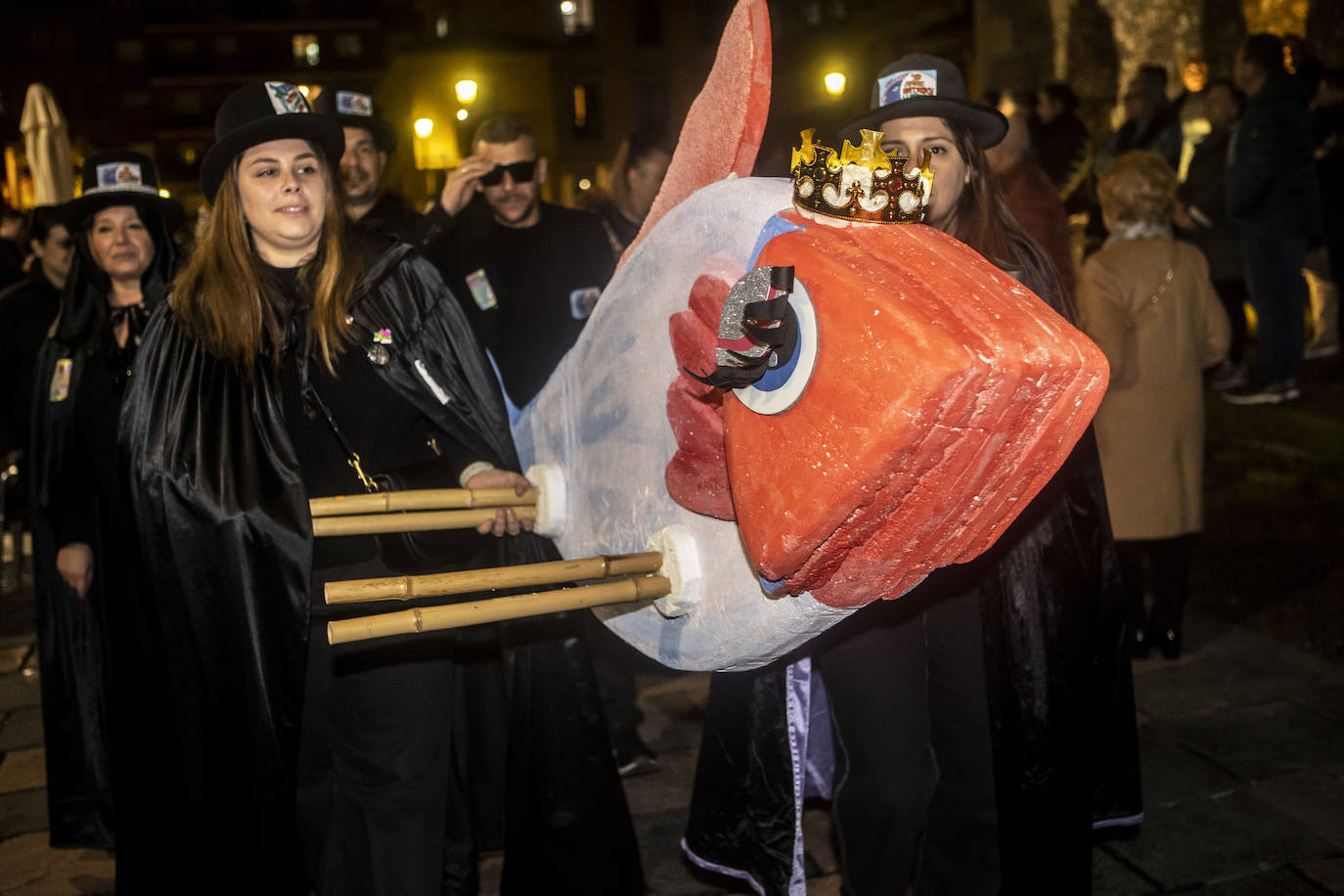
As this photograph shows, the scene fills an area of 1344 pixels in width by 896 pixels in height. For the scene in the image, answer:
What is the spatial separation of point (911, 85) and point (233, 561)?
5.86 feet

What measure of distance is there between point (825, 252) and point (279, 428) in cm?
142

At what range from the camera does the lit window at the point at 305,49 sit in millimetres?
46219

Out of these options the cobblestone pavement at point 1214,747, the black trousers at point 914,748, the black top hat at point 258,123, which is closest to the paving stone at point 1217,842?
the cobblestone pavement at point 1214,747

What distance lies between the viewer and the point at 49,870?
10.9 feet

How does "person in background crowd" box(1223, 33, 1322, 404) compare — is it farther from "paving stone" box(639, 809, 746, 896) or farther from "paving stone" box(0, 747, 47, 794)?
"paving stone" box(0, 747, 47, 794)

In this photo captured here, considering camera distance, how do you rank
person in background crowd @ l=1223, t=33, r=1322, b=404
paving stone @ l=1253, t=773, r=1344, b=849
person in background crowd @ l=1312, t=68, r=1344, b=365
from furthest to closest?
person in background crowd @ l=1312, t=68, r=1344, b=365 < person in background crowd @ l=1223, t=33, r=1322, b=404 < paving stone @ l=1253, t=773, r=1344, b=849

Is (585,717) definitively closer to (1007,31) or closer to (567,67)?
(1007,31)

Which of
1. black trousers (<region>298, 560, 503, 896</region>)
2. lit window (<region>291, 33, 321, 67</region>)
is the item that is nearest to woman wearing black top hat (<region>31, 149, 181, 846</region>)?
black trousers (<region>298, 560, 503, 896</region>)

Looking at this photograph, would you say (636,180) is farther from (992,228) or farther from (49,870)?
(49,870)

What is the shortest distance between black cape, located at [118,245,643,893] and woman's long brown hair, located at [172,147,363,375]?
0.05m

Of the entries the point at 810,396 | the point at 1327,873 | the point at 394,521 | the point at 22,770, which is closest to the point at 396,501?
the point at 394,521

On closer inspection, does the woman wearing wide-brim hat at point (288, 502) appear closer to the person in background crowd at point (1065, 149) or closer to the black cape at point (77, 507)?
the black cape at point (77, 507)

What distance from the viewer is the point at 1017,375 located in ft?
4.44

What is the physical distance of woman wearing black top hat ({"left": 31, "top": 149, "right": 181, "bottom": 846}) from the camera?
329 cm
